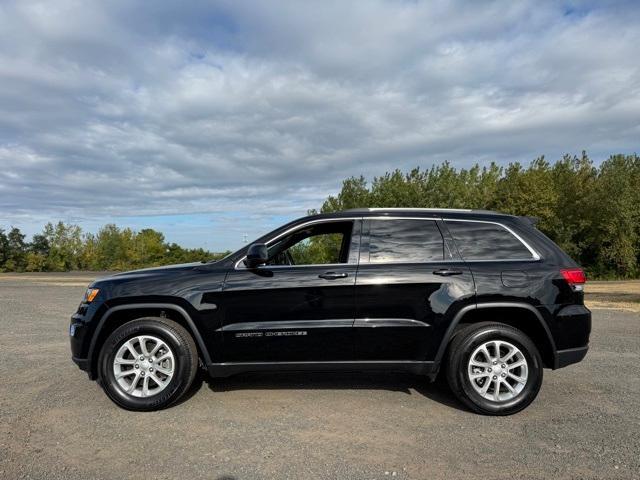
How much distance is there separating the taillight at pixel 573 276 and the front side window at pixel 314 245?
202cm

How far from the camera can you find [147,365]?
4277 mm

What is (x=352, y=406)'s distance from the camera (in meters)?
4.33

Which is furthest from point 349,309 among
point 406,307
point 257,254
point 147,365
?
point 147,365

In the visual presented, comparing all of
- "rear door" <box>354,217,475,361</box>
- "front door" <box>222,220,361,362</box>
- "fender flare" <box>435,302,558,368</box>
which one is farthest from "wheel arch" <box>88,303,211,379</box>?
"fender flare" <box>435,302,558,368</box>

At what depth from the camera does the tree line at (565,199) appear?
135ft

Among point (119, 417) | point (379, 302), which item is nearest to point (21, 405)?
point (119, 417)

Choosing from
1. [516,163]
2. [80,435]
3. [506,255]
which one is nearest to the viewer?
[80,435]

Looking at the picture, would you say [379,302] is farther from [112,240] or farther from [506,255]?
[112,240]

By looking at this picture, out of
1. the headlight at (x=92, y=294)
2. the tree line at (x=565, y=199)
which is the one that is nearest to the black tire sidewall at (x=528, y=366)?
the headlight at (x=92, y=294)

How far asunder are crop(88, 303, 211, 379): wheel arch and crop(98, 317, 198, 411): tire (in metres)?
0.09

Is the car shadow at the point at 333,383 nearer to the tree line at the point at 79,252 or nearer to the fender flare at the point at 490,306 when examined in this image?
the fender flare at the point at 490,306

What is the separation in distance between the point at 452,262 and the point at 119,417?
3318 millimetres

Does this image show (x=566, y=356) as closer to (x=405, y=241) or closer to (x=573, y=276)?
(x=573, y=276)

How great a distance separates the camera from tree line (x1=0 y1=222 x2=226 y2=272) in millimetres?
55156
